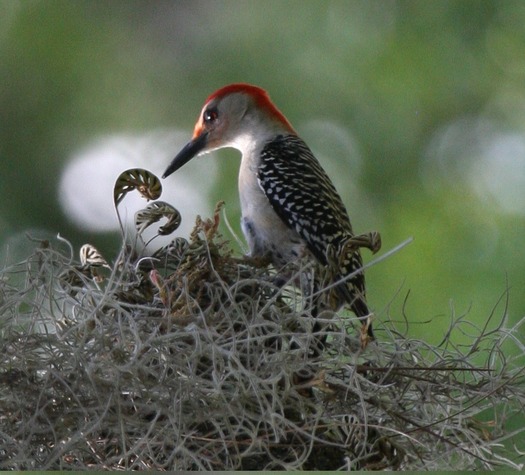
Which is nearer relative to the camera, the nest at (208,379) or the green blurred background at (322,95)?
the nest at (208,379)

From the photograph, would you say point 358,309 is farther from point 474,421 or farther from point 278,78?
point 278,78

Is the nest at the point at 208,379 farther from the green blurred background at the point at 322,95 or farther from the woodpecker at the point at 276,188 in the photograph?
the green blurred background at the point at 322,95

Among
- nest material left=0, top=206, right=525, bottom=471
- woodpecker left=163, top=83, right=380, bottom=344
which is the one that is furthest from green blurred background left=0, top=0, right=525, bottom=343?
nest material left=0, top=206, right=525, bottom=471

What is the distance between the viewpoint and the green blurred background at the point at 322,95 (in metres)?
4.45

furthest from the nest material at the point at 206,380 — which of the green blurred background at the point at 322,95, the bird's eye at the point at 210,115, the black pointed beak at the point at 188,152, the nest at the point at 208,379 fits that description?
the green blurred background at the point at 322,95

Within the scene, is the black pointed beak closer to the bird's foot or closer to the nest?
the nest

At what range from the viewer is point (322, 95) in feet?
15.7

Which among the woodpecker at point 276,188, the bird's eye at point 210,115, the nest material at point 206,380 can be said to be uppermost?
the bird's eye at point 210,115

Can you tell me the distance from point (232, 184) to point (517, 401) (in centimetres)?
217

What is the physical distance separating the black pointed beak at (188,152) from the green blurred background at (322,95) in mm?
688

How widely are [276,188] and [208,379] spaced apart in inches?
41.1

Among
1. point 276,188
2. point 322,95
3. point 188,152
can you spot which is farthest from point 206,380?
point 322,95

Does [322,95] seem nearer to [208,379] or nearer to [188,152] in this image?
[188,152]

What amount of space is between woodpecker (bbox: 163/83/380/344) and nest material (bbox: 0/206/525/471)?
26 centimetres
